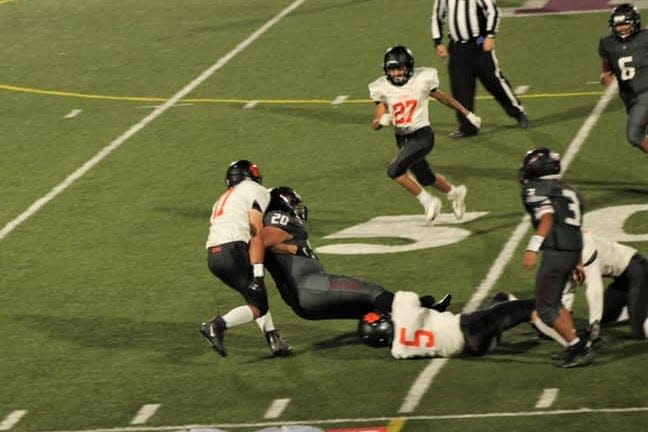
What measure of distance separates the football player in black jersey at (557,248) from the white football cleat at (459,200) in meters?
3.28

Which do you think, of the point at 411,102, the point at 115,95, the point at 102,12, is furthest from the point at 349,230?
the point at 102,12

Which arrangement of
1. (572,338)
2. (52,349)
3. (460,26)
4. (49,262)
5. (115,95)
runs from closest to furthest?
(572,338), (52,349), (49,262), (460,26), (115,95)

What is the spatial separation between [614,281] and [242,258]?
2.38 m

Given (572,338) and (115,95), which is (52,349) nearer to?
(572,338)

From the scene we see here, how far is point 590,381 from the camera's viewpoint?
1041cm

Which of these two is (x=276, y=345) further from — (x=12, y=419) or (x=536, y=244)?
(x=536, y=244)

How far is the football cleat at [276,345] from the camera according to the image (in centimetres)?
1127

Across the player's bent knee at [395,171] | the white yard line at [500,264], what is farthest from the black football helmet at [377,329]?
the player's bent knee at [395,171]

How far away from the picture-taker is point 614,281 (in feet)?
36.8

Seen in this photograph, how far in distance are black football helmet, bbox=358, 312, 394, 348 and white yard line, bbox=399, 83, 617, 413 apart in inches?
13.0

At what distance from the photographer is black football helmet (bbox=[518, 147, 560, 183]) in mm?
10633

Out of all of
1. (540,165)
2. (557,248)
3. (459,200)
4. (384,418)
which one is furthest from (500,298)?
(459,200)

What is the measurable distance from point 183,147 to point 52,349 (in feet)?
17.0

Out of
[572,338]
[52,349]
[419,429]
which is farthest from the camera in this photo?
[52,349]
